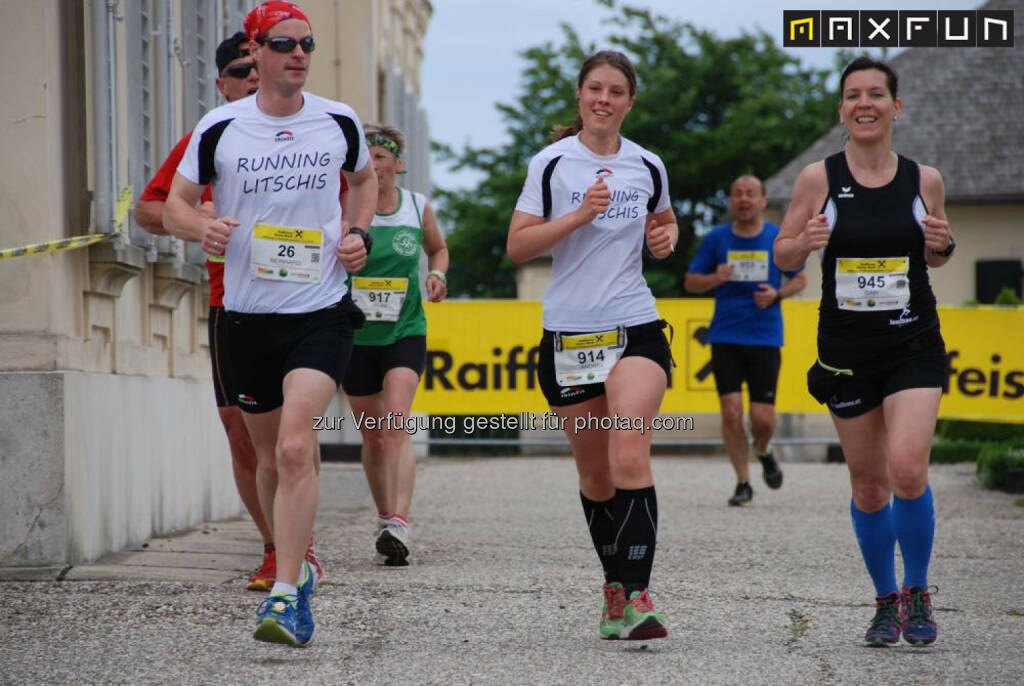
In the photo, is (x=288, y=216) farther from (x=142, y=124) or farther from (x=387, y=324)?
(x=142, y=124)

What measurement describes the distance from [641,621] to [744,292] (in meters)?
6.91

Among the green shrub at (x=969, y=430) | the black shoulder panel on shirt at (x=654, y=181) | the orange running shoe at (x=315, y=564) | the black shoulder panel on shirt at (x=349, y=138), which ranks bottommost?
the green shrub at (x=969, y=430)

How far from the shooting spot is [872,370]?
6180mm

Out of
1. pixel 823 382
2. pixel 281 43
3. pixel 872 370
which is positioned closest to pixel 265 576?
pixel 281 43

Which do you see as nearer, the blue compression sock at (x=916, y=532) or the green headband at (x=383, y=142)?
the blue compression sock at (x=916, y=532)

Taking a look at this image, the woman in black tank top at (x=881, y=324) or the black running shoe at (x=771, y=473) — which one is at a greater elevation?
the woman in black tank top at (x=881, y=324)

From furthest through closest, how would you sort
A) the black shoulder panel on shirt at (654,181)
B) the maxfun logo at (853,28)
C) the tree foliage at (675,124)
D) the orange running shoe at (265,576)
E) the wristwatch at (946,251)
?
the tree foliage at (675,124) < the maxfun logo at (853,28) < the orange running shoe at (265,576) < the black shoulder panel on shirt at (654,181) < the wristwatch at (946,251)

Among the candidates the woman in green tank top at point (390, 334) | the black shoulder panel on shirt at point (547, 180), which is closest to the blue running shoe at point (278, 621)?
the black shoulder panel on shirt at point (547, 180)

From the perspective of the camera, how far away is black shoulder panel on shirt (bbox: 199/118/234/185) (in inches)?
241

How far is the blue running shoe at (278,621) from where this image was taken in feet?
18.3

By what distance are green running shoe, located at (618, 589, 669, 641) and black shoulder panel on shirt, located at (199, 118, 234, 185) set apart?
7.20ft

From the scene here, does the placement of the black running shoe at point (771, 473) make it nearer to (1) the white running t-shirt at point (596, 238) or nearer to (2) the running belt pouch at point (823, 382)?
(2) the running belt pouch at point (823, 382)

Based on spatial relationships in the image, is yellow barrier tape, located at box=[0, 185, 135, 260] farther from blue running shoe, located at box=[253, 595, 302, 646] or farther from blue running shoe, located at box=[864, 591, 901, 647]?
blue running shoe, located at box=[864, 591, 901, 647]

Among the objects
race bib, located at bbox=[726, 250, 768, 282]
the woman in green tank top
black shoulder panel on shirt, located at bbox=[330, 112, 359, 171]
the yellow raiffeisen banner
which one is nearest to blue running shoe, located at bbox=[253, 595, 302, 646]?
black shoulder panel on shirt, located at bbox=[330, 112, 359, 171]
